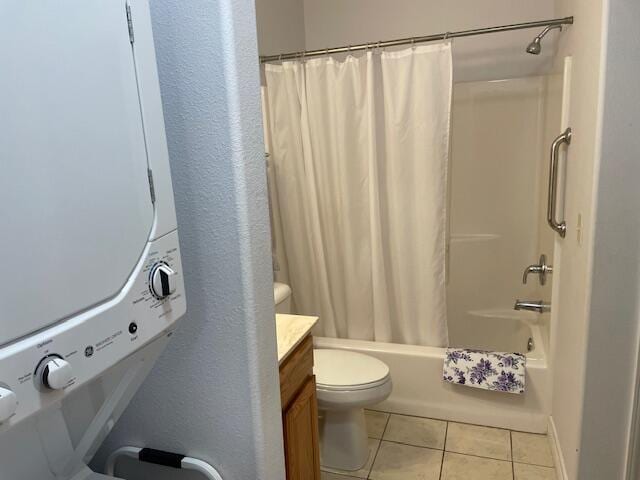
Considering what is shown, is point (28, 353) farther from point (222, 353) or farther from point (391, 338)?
point (391, 338)

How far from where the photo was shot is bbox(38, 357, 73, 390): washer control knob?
23.0 inches

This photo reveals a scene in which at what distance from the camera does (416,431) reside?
2189 mm

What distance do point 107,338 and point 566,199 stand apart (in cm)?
181

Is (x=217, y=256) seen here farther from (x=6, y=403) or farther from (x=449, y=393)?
(x=449, y=393)

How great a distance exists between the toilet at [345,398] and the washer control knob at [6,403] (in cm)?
131

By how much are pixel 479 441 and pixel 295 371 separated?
1215mm

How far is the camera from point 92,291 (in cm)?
64

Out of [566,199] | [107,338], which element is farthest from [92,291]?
[566,199]

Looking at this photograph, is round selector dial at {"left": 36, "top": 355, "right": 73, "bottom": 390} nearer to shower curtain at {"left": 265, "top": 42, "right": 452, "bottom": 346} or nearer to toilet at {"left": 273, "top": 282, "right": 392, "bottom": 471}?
toilet at {"left": 273, "top": 282, "right": 392, "bottom": 471}

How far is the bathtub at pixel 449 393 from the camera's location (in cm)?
211

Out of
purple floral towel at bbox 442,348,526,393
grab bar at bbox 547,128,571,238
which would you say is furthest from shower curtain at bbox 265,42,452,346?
grab bar at bbox 547,128,571,238

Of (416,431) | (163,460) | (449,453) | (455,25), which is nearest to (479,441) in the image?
(449,453)

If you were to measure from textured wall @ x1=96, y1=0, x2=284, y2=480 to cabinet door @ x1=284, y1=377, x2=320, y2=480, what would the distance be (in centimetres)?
22

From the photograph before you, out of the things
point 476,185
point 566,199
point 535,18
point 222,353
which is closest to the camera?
point 222,353
